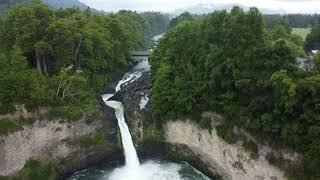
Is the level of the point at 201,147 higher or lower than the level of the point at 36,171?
higher

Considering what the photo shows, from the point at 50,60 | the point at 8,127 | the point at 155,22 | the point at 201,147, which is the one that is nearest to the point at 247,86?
the point at 201,147

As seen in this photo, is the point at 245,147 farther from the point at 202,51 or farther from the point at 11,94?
the point at 11,94

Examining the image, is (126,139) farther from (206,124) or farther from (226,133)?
(226,133)

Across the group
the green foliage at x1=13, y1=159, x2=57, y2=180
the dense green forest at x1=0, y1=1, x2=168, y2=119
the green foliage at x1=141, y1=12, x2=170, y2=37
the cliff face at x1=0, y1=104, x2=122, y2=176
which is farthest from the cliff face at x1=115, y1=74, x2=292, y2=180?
the green foliage at x1=141, y1=12, x2=170, y2=37

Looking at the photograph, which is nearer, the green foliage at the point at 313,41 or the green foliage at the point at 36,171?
the green foliage at the point at 36,171

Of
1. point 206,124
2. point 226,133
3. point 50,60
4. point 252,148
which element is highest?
point 50,60

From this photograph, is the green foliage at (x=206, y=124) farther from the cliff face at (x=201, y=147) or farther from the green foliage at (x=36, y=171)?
the green foliage at (x=36, y=171)

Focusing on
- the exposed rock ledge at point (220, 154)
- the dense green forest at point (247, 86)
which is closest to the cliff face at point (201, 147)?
the exposed rock ledge at point (220, 154)
